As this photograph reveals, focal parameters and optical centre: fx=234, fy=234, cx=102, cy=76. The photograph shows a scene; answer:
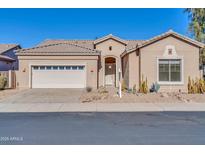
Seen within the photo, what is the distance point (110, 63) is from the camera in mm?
25625

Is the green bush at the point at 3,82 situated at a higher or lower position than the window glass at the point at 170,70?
lower

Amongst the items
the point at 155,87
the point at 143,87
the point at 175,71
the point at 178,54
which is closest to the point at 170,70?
the point at 175,71

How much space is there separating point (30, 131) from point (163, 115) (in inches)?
220

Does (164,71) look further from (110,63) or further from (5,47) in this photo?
(5,47)

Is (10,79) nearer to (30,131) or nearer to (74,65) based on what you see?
(74,65)

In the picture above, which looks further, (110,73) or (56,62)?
(110,73)

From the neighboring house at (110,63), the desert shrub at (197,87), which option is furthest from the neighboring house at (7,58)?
the desert shrub at (197,87)

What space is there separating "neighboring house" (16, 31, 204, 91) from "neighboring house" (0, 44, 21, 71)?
4.94 meters

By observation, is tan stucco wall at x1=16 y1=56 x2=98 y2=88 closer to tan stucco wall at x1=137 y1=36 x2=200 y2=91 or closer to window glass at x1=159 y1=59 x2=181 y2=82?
tan stucco wall at x1=137 y1=36 x2=200 y2=91

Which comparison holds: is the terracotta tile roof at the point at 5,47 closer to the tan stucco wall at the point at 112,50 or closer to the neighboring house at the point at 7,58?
the neighboring house at the point at 7,58

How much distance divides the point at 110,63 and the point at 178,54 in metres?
8.91

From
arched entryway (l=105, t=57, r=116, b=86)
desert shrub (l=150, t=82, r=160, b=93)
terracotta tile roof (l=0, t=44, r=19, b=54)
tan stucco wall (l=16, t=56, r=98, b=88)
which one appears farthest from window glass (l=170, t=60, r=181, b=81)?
terracotta tile roof (l=0, t=44, r=19, b=54)

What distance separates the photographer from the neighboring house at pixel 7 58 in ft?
87.1

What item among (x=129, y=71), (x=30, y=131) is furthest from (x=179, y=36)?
(x=30, y=131)
